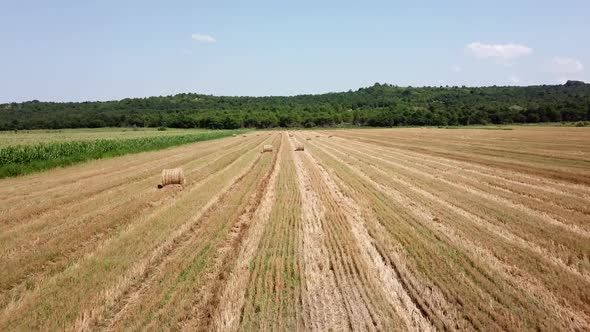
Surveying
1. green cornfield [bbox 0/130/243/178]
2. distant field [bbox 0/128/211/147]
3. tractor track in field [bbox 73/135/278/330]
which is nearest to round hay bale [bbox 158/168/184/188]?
tractor track in field [bbox 73/135/278/330]

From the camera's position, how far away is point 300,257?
843 centimetres

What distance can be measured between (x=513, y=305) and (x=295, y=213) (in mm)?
7168

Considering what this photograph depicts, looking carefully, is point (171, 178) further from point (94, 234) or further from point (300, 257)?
point (300, 257)

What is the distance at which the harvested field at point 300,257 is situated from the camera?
5.93m

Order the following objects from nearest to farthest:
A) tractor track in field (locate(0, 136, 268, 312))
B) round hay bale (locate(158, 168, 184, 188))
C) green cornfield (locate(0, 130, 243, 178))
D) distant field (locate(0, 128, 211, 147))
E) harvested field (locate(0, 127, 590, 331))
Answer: harvested field (locate(0, 127, 590, 331)) < tractor track in field (locate(0, 136, 268, 312)) < round hay bale (locate(158, 168, 184, 188)) < green cornfield (locate(0, 130, 243, 178)) < distant field (locate(0, 128, 211, 147))

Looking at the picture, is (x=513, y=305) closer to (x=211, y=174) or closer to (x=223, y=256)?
(x=223, y=256)

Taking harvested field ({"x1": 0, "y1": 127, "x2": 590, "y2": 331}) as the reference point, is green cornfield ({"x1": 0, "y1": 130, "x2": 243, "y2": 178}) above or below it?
above

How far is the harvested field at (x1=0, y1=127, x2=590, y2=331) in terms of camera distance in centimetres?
593

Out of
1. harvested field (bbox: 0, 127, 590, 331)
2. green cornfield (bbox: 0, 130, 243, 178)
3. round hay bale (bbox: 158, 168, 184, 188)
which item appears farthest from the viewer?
green cornfield (bbox: 0, 130, 243, 178)

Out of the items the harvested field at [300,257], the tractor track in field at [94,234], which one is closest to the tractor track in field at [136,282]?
the harvested field at [300,257]

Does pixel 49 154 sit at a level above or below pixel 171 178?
above

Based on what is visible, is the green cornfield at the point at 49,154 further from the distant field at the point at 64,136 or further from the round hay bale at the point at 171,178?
the distant field at the point at 64,136

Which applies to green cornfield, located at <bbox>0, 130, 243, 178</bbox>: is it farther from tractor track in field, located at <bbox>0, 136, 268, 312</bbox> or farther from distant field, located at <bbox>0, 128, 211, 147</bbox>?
distant field, located at <bbox>0, 128, 211, 147</bbox>

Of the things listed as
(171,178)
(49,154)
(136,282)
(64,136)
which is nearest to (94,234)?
(136,282)
